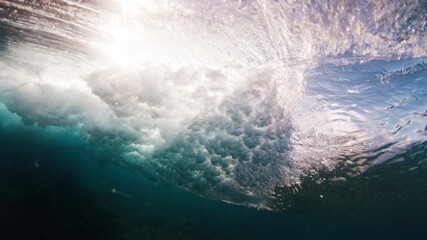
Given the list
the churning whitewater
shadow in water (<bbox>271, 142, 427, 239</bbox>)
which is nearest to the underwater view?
the churning whitewater

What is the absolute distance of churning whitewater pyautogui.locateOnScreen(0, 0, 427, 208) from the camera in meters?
5.96

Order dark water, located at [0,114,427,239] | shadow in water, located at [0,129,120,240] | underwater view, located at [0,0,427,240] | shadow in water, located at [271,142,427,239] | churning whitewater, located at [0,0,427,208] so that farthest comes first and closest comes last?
shadow in water, located at [0,129,120,240] < dark water, located at [0,114,427,239] < shadow in water, located at [271,142,427,239] < underwater view, located at [0,0,427,240] < churning whitewater, located at [0,0,427,208]

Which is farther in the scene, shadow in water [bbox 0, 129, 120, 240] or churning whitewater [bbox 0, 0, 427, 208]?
shadow in water [bbox 0, 129, 120, 240]

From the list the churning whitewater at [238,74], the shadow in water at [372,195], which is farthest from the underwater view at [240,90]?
the shadow in water at [372,195]

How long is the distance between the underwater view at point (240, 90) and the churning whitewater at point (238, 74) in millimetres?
44

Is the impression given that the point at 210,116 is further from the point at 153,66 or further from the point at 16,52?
the point at 16,52

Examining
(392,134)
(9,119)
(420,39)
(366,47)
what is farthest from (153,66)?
(9,119)

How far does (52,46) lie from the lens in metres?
9.52

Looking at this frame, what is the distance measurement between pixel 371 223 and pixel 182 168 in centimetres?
2381

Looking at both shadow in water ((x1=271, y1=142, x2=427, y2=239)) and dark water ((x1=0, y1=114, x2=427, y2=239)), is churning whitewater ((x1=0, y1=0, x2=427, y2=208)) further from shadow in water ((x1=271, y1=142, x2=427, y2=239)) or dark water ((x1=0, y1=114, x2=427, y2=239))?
dark water ((x1=0, y1=114, x2=427, y2=239))

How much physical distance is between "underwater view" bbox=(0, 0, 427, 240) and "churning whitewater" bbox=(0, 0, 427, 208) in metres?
0.04

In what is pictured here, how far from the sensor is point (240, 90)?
8.99 meters

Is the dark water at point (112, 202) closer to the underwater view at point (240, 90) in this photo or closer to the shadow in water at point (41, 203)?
the shadow in water at point (41, 203)

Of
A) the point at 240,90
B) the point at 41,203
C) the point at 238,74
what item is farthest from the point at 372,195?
the point at 41,203
